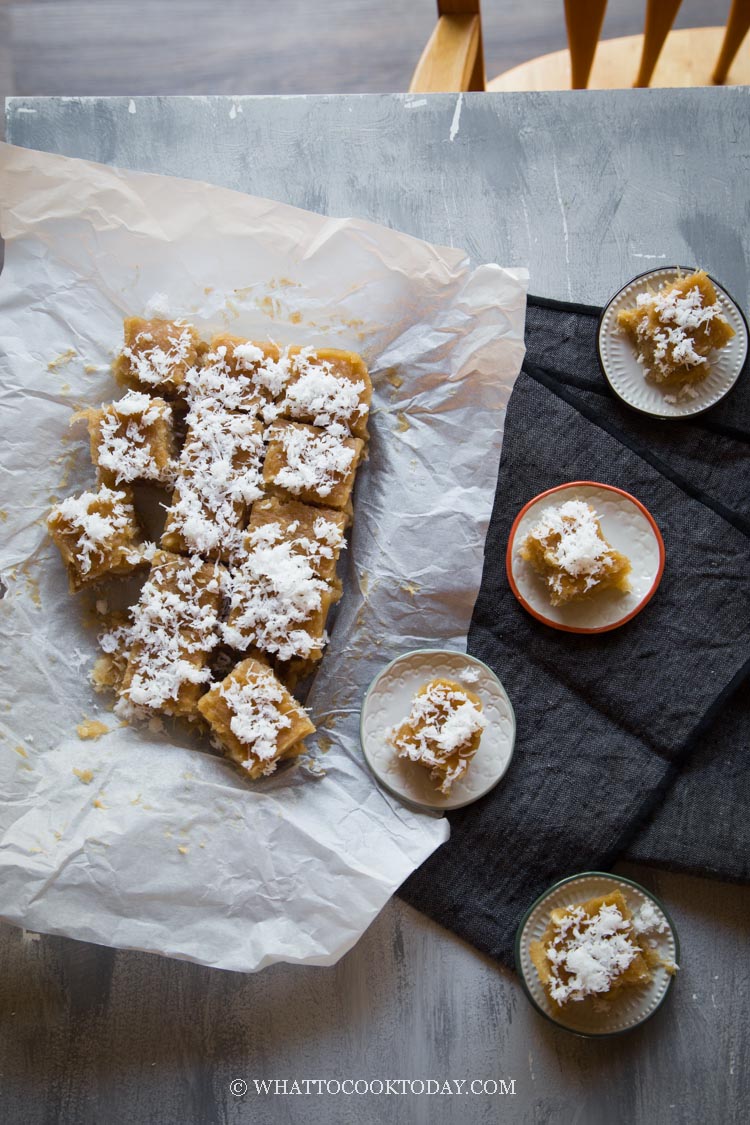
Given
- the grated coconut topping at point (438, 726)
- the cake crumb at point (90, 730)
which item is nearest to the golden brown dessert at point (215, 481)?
the cake crumb at point (90, 730)

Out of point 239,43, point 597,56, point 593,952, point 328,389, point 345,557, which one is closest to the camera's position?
point 593,952

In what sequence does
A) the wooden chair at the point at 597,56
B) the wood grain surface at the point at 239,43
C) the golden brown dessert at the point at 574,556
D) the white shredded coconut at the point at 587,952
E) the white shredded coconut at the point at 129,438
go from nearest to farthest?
1. the white shredded coconut at the point at 587,952
2. the golden brown dessert at the point at 574,556
3. the white shredded coconut at the point at 129,438
4. the wooden chair at the point at 597,56
5. the wood grain surface at the point at 239,43

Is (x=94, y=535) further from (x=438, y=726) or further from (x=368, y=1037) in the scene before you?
(x=368, y=1037)

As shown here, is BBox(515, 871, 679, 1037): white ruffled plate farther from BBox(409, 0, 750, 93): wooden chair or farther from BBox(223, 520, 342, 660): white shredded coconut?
BBox(409, 0, 750, 93): wooden chair

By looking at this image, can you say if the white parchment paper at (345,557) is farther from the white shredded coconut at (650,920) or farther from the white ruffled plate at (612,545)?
the white shredded coconut at (650,920)

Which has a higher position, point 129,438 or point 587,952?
point 129,438

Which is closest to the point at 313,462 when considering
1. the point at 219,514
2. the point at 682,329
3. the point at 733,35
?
the point at 219,514

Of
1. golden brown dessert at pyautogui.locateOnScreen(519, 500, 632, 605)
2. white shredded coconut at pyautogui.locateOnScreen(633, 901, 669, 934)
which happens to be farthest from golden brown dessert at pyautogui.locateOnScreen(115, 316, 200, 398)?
white shredded coconut at pyautogui.locateOnScreen(633, 901, 669, 934)
